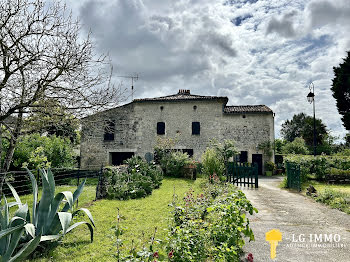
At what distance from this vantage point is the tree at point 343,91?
83.6ft

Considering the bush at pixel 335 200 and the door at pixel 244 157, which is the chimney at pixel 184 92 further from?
the bush at pixel 335 200

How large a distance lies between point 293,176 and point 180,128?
10.7 m

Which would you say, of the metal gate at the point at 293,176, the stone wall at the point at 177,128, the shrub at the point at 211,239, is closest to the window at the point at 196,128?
the stone wall at the point at 177,128

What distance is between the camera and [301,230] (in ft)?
16.7

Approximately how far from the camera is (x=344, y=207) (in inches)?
287

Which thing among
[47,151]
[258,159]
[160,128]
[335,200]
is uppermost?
[160,128]

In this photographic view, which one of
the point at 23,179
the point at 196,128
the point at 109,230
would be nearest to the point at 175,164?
the point at 196,128

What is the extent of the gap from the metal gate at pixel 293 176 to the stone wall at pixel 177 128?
308 inches

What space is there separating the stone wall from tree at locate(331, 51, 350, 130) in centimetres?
1212

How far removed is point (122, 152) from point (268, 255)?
17.9 m

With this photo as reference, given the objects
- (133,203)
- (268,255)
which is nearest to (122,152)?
(133,203)

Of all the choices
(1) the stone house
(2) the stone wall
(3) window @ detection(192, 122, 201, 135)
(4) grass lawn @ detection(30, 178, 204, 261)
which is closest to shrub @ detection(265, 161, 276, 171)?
(1) the stone house

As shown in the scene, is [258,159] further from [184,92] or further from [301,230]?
[301,230]

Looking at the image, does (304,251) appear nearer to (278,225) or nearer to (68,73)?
(278,225)
